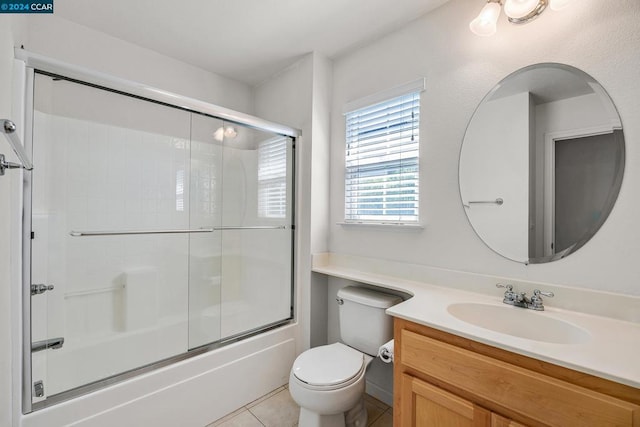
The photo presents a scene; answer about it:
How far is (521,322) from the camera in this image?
1.28 m

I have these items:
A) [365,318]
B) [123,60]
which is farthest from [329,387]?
[123,60]

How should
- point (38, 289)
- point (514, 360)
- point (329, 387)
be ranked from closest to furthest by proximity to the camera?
1. point (514, 360)
2. point (38, 289)
3. point (329, 387)

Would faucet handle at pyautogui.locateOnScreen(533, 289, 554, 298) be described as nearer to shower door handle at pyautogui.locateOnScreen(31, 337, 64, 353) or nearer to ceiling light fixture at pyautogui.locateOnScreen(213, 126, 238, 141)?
ceiling light fixture at pyautogui.locateOnScreen(213, 126, 238, 141)

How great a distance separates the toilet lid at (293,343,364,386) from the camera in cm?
142

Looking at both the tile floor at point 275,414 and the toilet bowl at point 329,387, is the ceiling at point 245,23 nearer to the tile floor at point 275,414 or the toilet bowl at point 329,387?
the toilet bowl at point 329,387

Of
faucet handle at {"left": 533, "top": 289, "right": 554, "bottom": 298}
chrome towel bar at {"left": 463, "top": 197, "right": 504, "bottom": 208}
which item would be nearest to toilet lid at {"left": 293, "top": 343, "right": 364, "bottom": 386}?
faucet handle at {"left": 533, "top": 289, "right": 554, "bottom": 298}

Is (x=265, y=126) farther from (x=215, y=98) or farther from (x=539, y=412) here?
(x=539, y=412)

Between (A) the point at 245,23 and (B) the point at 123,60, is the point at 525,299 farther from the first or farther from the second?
(B) the point at 123,60

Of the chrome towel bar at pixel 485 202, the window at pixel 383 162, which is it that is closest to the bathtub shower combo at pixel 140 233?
the window at pixel 383 162

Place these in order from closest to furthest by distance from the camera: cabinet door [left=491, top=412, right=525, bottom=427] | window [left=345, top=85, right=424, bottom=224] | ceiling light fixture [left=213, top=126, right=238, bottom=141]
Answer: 1. cabinet door [left=491, top=412, right=525, bottom=427]
2. window [left=345, top=85, right=424, bottom=224]
3. ceiling light fixture [left=213, top=126, right=238, bottom=141]

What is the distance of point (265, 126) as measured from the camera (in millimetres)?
2113

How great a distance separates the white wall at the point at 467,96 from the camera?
3.76 ft

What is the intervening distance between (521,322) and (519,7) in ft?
4.83

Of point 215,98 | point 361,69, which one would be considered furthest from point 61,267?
point 361,69
